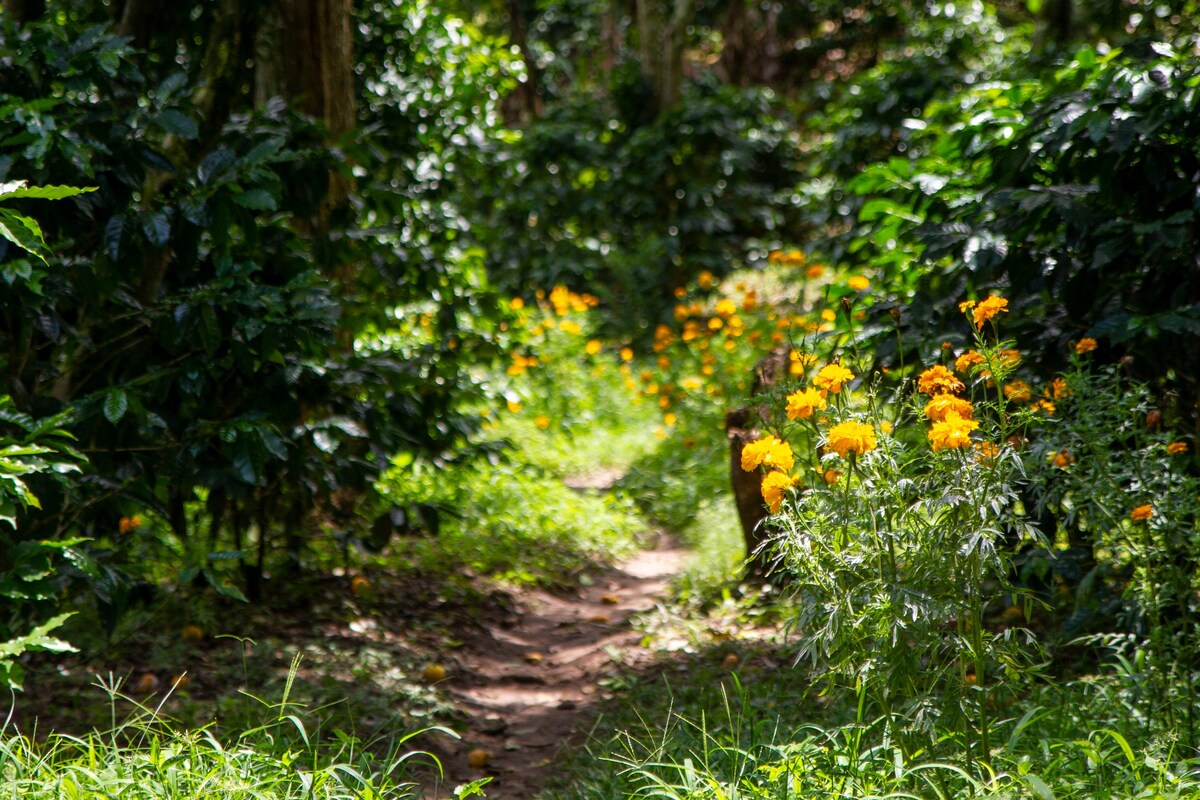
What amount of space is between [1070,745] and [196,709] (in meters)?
2.71

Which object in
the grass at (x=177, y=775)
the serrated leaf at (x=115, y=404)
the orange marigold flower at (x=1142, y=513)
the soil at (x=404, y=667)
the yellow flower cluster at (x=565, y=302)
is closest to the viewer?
the grass at (x=177, y=775)

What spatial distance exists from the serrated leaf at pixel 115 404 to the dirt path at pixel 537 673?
4.77 feet

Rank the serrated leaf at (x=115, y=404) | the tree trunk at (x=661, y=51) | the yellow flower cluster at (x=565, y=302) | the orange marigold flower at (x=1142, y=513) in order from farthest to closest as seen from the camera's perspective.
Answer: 1. the tree trunk at (x=661, y=51)
2. the yellow flower cluster at (x=565, y=302)
3. the serrated leaf at (x=115, y=404)
4. the orange marigold flower at (x=1142, y=513)

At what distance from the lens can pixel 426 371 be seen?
4762 millimetres

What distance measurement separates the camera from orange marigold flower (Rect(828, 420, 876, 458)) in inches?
86.9

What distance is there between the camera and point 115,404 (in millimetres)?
3133

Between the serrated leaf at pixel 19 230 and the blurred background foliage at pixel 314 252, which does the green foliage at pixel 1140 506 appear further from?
the serrated leaf at pixel 19 230

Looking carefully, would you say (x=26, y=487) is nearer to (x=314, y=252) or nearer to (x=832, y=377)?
(x=314, y=252)

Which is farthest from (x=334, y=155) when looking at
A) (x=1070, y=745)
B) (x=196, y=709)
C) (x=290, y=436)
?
(x=1070, y=745)

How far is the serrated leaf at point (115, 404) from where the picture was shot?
3.09 metres

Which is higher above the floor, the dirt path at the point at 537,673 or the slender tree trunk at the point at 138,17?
the slender tree trunk at the point at 138,17

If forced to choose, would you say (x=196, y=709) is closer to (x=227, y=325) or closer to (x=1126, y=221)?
(x=227, y=325)

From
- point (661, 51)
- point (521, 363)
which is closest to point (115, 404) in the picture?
point (521, 363)

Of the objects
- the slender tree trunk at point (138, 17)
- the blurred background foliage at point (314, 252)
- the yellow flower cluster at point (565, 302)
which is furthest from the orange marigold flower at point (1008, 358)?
the yellow flower cluster at point (565, 302)
